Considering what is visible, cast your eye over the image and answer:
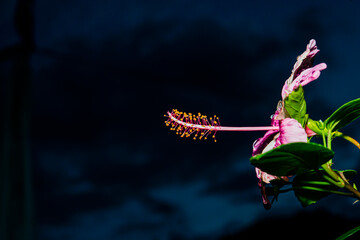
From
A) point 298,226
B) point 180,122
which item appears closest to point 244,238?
point 298,226

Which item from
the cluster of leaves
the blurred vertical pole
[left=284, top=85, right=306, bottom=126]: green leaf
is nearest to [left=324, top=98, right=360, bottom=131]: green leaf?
the cluster of leaves

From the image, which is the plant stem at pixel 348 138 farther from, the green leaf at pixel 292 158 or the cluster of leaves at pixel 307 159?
the green leaf at pixel 292 158

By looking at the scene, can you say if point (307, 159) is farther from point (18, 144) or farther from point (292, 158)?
point (18, 144)

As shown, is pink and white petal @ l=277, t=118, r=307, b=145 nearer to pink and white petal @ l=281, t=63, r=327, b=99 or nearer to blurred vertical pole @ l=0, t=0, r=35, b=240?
pink and white petal @ l=281, t=63, r=327, b=99

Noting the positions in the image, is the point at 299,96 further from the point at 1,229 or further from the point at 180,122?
the point at 1,229

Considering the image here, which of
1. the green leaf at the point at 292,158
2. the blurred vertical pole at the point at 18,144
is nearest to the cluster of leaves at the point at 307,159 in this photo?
the green leaf at the point at 292,158

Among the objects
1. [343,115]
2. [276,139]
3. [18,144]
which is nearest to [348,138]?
[343,115]
